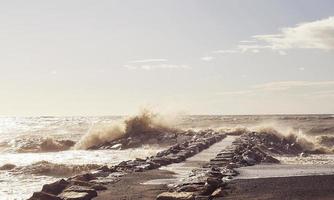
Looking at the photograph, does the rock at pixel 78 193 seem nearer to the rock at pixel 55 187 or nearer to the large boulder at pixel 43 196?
the large boulder at pixel 43 196

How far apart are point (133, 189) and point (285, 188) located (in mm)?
2978

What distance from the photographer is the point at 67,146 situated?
37.8 metres

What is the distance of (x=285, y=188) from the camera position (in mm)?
10336

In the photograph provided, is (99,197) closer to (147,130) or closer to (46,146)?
(46,146)

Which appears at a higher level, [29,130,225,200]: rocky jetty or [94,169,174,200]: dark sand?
[29,130,225,200]: rocky jetty

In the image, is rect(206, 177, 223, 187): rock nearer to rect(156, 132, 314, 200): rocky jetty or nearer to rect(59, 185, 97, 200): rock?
rect(156, 132, 314, 200): rocky jetty

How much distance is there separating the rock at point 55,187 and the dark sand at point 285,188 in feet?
11.0

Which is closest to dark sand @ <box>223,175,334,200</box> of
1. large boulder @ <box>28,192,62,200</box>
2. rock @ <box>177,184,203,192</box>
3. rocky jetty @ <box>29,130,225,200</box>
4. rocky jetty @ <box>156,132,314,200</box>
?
rocky jetty @ <box>156,132,314,200</box>

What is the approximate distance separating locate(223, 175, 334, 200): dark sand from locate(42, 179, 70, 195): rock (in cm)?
335

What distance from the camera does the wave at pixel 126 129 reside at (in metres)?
38.3

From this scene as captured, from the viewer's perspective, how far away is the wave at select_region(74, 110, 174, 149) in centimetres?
3831

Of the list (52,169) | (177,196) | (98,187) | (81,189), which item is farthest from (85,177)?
(52,169)

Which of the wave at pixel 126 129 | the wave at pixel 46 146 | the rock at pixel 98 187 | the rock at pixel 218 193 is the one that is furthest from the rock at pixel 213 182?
the wave at pixel 46 146

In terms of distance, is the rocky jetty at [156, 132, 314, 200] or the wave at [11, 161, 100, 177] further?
the wave at [11, 161, 100, 177]
